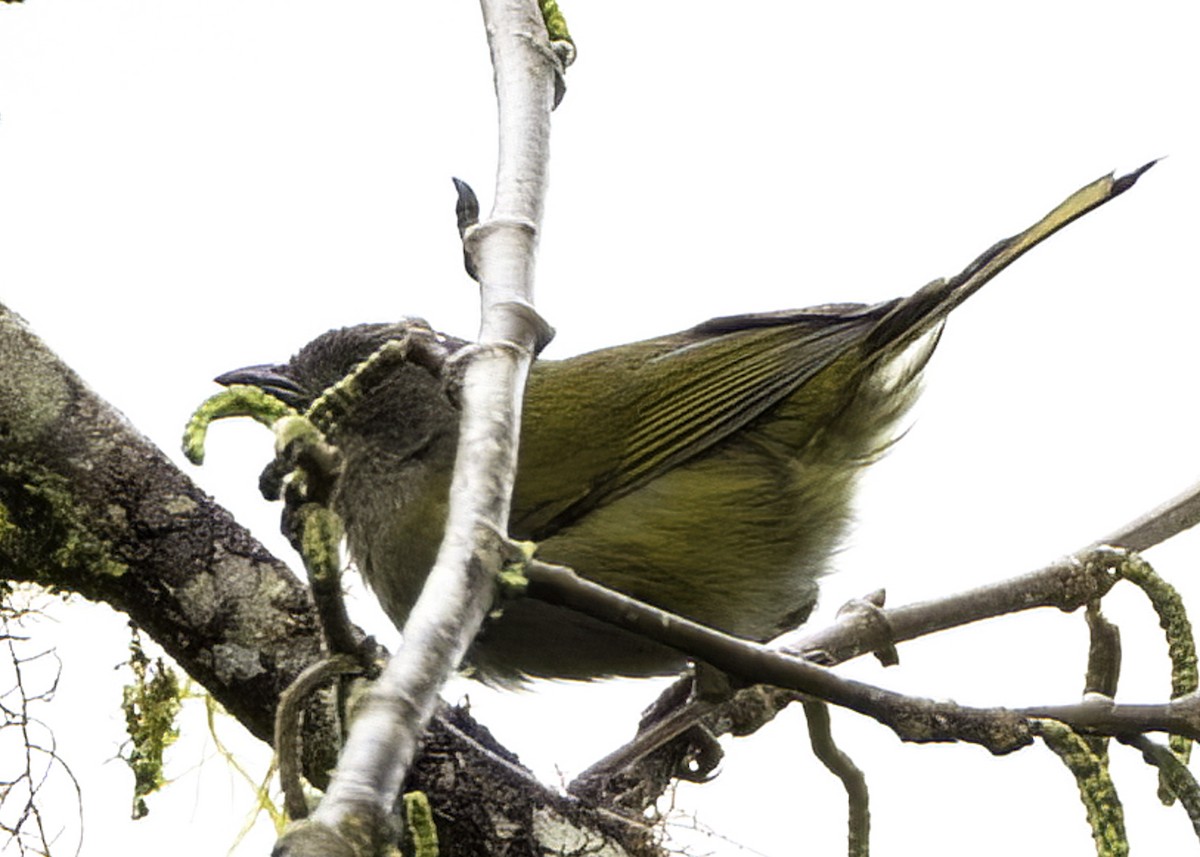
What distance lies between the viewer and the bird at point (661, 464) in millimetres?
3381

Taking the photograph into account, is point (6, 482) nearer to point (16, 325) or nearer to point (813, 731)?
point (16, 325)

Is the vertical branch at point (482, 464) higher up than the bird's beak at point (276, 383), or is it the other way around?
the bird's beak at point (276, 383)

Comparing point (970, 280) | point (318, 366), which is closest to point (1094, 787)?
point (970, 280)

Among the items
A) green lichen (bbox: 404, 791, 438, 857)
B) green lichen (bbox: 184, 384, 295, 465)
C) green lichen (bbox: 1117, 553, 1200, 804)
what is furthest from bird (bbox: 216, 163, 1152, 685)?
green lichen (bbox: 404, 791, 438, 857)

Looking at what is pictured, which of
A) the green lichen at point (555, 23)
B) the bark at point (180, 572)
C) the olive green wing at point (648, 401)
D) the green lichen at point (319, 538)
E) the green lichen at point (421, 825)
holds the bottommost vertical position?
the green lichen at point (421, 825)

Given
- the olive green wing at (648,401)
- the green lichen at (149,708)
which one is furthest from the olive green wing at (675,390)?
the green lichen at (149,708)

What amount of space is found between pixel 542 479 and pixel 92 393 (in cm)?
148

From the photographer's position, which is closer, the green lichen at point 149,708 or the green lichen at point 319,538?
the green lichen at point 319,538

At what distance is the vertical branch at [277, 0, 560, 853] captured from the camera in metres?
1.17

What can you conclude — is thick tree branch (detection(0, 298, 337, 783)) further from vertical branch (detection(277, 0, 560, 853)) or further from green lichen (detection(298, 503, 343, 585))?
green lichen (detection(298, 503, 343, 585))

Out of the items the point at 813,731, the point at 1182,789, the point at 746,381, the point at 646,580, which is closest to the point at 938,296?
the point at 746,381

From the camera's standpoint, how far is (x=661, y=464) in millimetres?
3564

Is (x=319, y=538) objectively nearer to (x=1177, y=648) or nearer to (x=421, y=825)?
(x=421, y=825)

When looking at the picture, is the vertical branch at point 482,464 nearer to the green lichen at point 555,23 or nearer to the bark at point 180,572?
the green lichen at point 555,23
